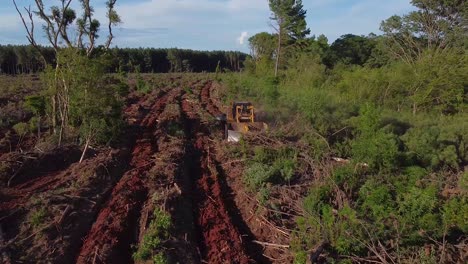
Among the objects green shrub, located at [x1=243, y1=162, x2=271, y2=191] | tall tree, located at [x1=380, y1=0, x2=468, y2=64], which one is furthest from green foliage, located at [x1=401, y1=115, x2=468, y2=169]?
tall tree, located at [x1=380, y1=0, x2=468, y2=64]

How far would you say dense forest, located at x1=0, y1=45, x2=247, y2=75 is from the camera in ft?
182

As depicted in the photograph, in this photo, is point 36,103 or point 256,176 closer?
point 256,176

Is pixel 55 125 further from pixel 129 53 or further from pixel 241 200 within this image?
pixel 129 53

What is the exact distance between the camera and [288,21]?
4138 cm

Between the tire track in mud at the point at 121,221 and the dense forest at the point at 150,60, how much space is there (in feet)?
138

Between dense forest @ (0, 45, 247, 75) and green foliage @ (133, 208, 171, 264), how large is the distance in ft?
150

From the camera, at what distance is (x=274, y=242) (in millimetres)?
A: 8805

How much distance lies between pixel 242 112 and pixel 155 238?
10.0 meters

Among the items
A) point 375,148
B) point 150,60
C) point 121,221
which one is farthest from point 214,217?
point 150,60

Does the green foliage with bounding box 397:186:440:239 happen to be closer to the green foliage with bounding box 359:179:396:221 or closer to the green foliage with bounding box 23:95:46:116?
the green foliage with bounding box 359:179:396:221

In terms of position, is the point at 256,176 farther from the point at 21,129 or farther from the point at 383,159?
the point at 21,129

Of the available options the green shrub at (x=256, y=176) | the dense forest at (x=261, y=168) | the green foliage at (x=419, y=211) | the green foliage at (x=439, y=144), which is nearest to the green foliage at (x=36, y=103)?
the dense forest at (x=261, y=168)

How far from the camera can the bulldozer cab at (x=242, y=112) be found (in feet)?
55.7

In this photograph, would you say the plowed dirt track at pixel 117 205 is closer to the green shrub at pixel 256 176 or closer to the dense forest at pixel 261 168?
the dense forest at pixel 261 168
